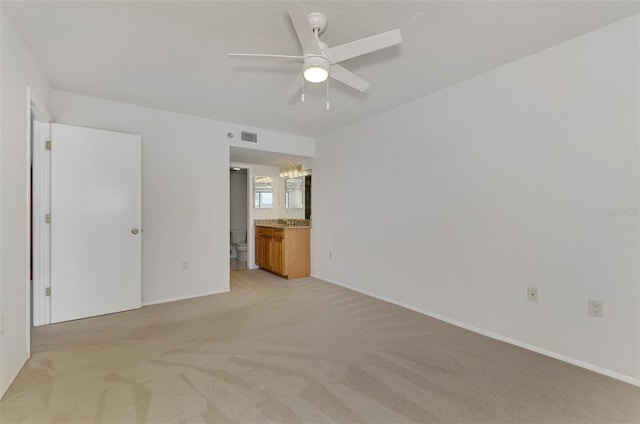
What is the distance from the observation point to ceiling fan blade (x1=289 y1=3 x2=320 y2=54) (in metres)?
1.44

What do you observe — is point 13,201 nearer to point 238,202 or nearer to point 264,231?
point 264,231

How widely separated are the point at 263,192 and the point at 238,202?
174 cm

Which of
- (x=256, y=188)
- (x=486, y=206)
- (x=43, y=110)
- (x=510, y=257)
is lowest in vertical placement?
(x=510, y=257)

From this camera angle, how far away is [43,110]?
8.56 ft

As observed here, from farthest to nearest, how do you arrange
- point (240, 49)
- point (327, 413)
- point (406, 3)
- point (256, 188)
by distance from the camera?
point (256, 188) < point (240, 49) < point (406, 3) < point (327, 413)

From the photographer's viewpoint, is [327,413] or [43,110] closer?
[327,413]

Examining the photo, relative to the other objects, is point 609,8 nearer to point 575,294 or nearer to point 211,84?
point 575,294

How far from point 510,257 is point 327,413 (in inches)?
78.5

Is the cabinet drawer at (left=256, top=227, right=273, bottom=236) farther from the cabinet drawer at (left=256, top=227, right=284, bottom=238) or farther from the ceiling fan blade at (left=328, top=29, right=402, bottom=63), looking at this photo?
the ceiling fan blade at (left=328, top=29, right=402, bottom=63)

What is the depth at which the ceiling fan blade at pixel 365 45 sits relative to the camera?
5.47 ft

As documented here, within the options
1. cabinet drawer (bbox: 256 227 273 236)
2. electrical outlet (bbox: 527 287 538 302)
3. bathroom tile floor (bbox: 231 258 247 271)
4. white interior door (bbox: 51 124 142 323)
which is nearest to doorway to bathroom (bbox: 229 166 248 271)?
bathroom tile floor (bbox: 231 258 247 271)

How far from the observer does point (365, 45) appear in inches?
68.6

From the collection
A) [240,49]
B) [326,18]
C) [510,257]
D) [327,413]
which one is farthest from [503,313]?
[240,49]

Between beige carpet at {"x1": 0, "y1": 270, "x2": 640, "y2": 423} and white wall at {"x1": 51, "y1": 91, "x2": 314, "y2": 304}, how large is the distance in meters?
0.77
